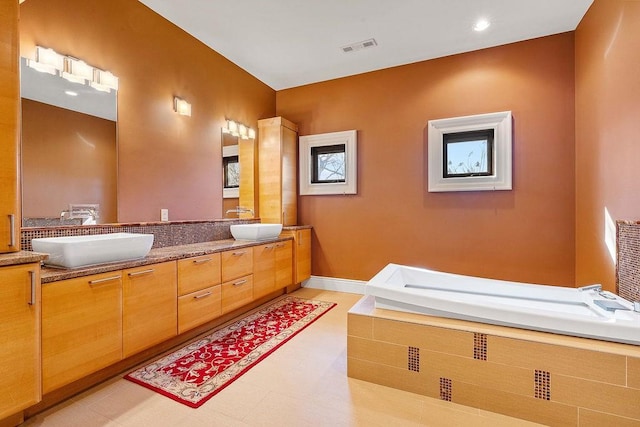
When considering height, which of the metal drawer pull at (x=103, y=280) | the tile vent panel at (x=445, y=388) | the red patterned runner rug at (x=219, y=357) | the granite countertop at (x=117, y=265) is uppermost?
the granite countertop at (x=117, y=265)

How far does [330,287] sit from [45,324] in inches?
119

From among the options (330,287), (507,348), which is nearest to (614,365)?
(507,348)

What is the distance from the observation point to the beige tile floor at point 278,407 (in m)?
1.51

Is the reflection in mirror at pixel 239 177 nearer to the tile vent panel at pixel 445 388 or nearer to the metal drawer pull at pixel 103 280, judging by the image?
the metal drawer pull at pixel 103 280

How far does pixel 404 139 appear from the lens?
360 centimetres

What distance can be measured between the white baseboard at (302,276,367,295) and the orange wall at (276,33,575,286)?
84 mm

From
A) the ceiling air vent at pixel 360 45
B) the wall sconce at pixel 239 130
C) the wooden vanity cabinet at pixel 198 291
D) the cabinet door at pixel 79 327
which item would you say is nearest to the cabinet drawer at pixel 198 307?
the wooden vanity cabinet at pixel 198 291

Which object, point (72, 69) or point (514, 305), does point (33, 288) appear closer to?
point (72, 69)

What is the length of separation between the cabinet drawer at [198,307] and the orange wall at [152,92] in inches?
33.9

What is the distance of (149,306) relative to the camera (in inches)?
77.0

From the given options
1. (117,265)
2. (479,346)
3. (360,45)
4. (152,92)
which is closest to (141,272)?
(117,265)

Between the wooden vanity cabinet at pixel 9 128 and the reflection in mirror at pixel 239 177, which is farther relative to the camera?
the reflection in mirror at pixel 239 177

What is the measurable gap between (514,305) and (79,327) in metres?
2.60

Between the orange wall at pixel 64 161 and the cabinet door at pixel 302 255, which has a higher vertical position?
the orange wall at pixel 64 161
